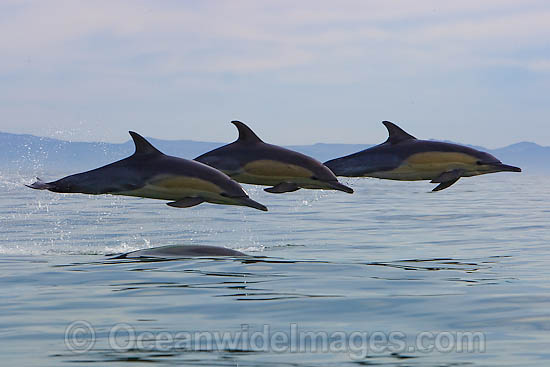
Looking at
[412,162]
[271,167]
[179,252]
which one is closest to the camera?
[271,167]

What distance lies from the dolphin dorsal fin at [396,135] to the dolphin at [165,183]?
8.15 feet

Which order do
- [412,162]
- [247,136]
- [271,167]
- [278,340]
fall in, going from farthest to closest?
1. [412,162]
2. [247,136]
3. [271,167]
4. [278,340]

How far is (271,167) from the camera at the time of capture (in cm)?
1259

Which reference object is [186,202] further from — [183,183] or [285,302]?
[285,302]

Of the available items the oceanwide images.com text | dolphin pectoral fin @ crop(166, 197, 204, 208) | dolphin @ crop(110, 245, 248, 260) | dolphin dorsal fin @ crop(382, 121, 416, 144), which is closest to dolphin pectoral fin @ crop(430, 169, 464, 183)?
dolphin dorsal fin @ crop(382, 121, 416, 144)

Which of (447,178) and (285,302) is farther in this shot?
(285,302)

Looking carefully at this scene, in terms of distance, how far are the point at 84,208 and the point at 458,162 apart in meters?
33.2

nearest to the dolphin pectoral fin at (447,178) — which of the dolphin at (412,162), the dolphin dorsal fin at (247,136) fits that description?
the dolphin at (412,162)

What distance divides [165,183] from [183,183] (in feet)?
0.83

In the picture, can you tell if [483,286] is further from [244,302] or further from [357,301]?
[244,302]

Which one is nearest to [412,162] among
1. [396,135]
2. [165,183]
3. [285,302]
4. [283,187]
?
[396,135]

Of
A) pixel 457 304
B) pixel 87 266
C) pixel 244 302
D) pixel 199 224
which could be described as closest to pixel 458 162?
pixel 457 304

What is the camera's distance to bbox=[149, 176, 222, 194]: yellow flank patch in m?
12.5

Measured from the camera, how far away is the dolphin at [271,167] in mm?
12664
